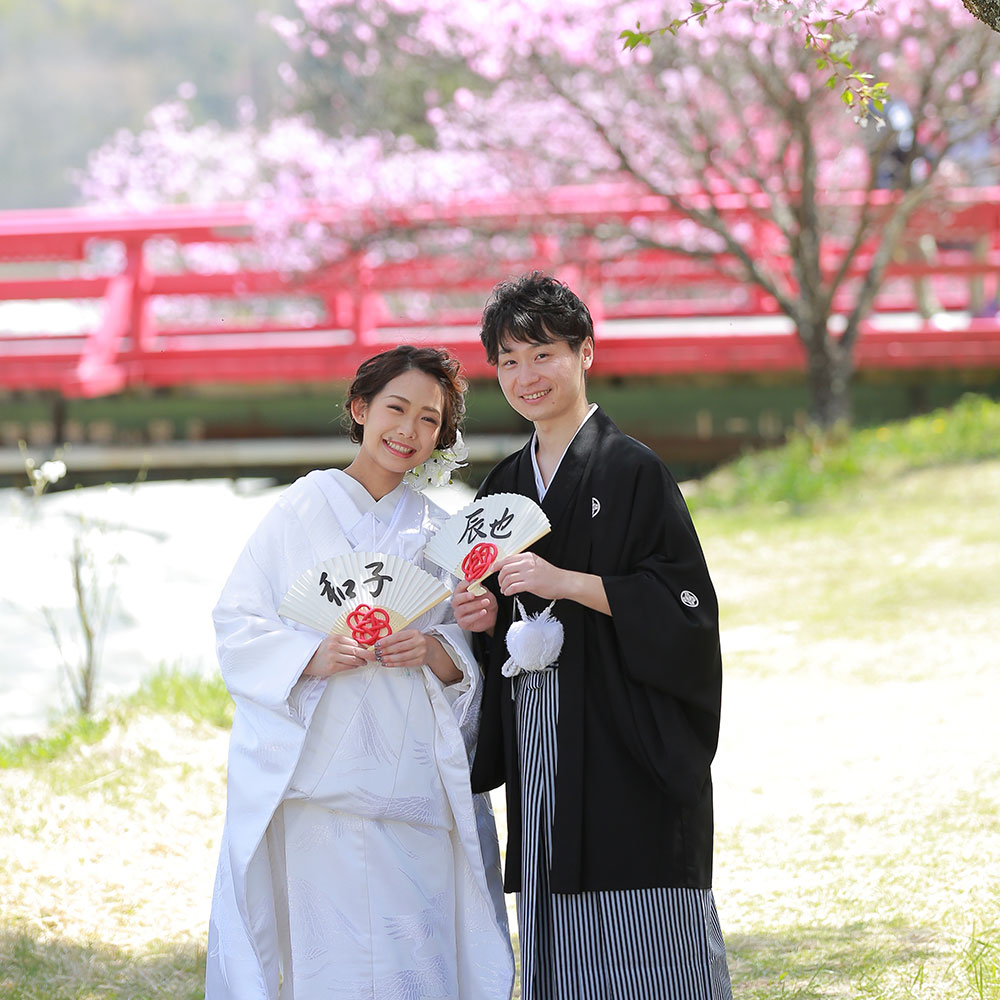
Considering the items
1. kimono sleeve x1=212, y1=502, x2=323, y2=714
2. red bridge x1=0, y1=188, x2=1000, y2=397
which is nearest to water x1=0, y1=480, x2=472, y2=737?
red bridge x1=0, y1=188, x2=1000, y2=397

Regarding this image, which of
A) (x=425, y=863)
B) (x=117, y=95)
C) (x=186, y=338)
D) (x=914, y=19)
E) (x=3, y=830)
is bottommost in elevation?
(x=3, y=830)

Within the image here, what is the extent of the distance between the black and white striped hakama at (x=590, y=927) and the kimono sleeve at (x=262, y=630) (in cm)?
41

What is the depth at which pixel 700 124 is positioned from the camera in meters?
8.72

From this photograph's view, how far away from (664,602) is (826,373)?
23.9 ft

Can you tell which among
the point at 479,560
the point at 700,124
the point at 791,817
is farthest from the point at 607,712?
the point at 700,124

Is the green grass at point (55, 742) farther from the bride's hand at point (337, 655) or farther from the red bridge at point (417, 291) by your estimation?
the red bridge at point (417, 291)

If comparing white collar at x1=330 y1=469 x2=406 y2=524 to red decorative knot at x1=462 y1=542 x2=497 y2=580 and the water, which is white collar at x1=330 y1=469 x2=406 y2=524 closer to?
red decorative knot at x1=462 y1=542 x2=497 y2=580

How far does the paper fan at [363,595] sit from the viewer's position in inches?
89.0

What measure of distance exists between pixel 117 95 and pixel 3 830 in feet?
111

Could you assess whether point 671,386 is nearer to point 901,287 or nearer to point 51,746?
point 51,746

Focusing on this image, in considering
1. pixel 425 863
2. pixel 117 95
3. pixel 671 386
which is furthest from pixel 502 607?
pixel 117 95

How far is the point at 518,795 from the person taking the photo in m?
2.34

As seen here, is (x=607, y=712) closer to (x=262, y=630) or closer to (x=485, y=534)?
(x=485, y=534)

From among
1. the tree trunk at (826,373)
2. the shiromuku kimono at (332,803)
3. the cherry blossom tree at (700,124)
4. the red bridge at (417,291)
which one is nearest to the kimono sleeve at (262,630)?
the shiromuku kimono at (332,803)
